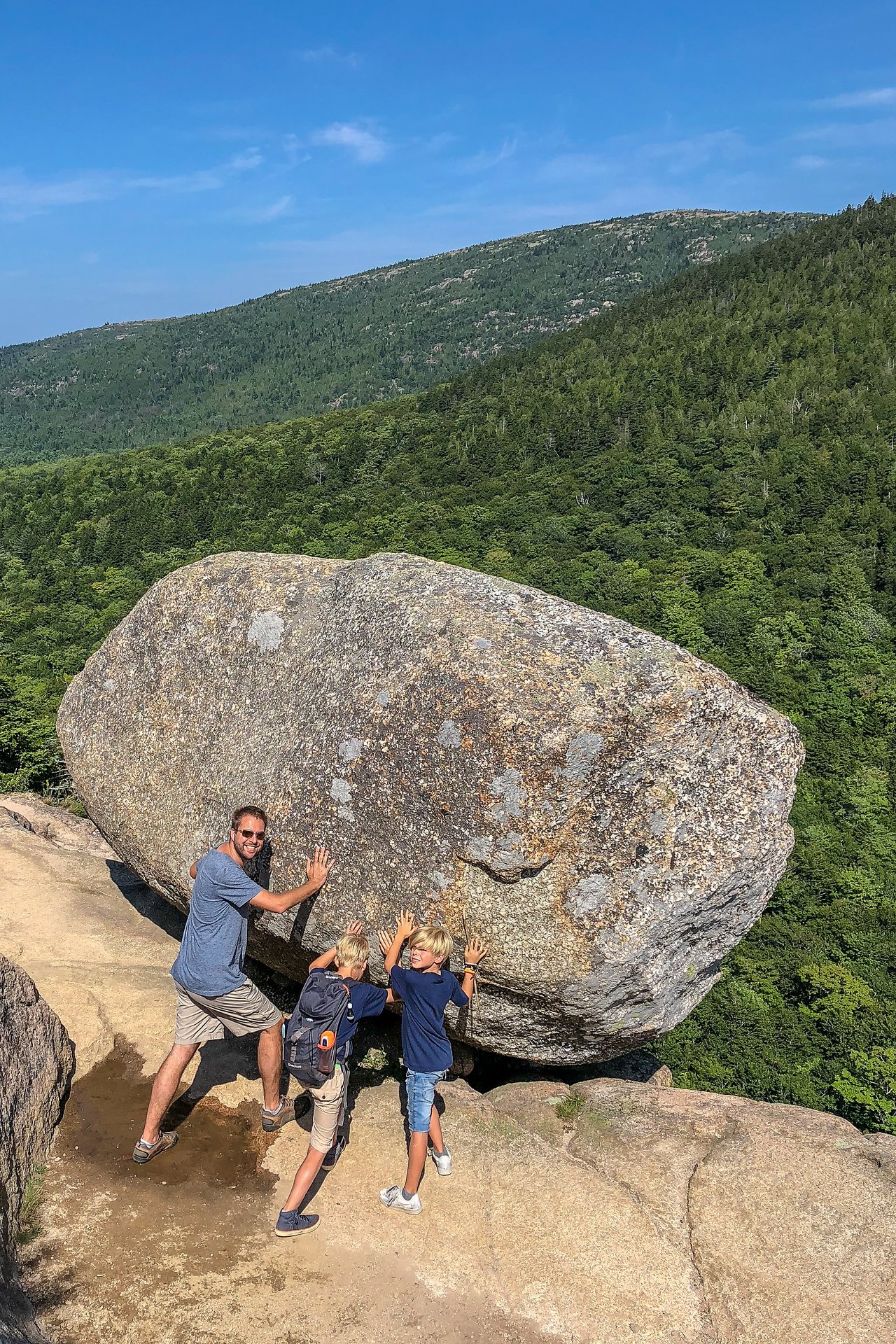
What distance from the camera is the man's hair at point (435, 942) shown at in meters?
6.22

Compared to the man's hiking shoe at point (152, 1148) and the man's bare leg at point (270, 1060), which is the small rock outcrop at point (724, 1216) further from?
the man's hiking shoe at point (152, 1148)

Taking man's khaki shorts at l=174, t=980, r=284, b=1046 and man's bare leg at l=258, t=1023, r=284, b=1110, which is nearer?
man's khaki shorts at l=174, t=980, r=284, b=1046

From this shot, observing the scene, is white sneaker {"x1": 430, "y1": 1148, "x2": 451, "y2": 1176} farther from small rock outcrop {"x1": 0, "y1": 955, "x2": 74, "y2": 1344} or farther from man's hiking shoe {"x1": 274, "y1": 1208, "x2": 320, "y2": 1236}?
small rock outcrop {"x1": 0, "y1": 955, "x2": 74, "y2": 1344}

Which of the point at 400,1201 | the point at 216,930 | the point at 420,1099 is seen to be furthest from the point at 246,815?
the point at 400,1201

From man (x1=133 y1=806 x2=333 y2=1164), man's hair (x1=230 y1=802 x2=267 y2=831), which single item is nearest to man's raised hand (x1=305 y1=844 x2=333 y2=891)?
man (x1=133 y1=806 x2=333 y2=1164)

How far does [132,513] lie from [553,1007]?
281ft

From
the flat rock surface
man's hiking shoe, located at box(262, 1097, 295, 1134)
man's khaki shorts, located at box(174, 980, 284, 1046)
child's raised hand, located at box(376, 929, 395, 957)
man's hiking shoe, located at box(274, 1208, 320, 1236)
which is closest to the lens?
the flat rock surface

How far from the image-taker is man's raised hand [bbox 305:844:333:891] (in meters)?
7.11

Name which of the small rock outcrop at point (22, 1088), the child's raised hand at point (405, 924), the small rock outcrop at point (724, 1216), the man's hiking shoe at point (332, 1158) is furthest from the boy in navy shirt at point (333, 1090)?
the small rock outcrop at point (22, 1088)

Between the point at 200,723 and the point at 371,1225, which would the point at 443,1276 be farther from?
the point at 200,723

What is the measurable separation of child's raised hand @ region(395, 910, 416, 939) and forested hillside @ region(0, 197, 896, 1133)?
663 inches

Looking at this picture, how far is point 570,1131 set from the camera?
7.39m

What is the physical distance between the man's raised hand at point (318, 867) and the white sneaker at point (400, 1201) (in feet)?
7.80

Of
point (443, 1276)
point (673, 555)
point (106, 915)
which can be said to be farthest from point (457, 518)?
point (443, 1276)
